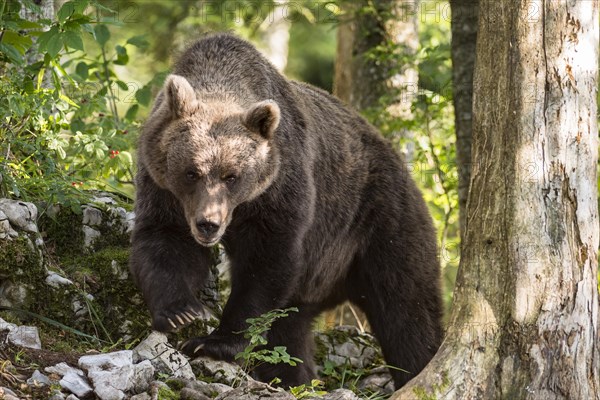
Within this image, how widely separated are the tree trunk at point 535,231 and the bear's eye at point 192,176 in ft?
5.76

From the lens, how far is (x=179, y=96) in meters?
5.72

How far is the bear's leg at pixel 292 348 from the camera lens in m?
7.14

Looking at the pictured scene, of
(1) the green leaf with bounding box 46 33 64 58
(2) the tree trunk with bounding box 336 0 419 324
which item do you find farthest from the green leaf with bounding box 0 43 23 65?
(2) the tree trunk with bounding box 336 0 419 324

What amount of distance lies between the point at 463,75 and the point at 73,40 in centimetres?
403

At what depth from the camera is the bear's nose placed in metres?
5.45

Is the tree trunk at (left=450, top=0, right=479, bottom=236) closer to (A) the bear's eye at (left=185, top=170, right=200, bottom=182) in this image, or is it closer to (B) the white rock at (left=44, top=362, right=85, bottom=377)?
(A) the bear's eye at (left=185, top=170, right=200, bottom=182)

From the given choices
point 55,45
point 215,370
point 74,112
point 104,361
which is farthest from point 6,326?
point 74,112

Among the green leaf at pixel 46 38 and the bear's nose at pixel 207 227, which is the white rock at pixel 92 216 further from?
the bear's nose at pixel 207 227

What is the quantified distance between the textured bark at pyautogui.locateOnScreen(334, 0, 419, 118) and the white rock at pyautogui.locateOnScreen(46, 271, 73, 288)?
17.0ft

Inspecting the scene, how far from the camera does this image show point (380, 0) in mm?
10727

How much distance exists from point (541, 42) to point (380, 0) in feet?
18.9

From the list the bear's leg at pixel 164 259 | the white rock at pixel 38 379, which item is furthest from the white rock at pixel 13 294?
the white rock at pixel 38 379

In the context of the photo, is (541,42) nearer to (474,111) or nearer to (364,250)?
(474,111)

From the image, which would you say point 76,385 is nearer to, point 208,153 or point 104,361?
point 104,361
